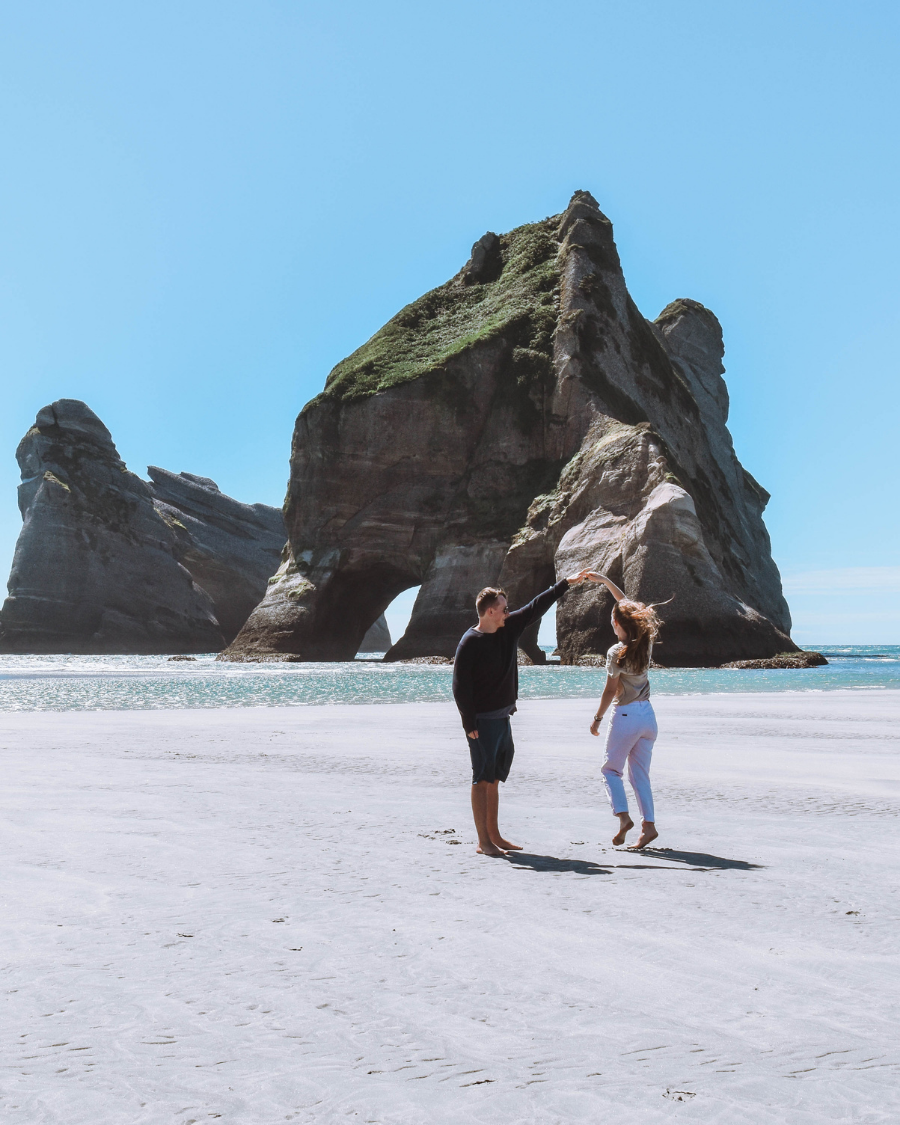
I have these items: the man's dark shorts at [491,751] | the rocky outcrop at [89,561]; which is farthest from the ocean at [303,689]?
the rocky outcrop at [89,561]

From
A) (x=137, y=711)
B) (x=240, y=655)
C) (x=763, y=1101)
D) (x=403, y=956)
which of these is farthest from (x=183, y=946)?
(x=240, y=655)

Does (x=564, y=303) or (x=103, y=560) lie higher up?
(x=564, y=303)

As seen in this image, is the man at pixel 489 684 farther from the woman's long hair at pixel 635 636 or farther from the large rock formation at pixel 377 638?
the large rock formation at pixel 377 638

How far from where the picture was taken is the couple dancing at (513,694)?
6168 mm

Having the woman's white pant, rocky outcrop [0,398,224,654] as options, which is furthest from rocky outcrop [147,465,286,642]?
the woman's white pant

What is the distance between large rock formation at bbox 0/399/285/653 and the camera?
88812 millimetres

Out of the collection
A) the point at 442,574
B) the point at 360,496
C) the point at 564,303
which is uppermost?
the point at 564,303

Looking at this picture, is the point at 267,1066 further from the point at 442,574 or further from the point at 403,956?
the point at 442,574

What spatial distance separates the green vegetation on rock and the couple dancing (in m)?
53.8

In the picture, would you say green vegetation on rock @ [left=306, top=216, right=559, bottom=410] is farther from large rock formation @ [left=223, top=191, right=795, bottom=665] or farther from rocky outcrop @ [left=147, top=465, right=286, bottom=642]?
rocky outcrop @ [left=147, top=465, right=286, bottom=642]

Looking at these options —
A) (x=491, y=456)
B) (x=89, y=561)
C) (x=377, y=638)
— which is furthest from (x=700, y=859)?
(x=377, y=638)

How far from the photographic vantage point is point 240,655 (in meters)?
59.4

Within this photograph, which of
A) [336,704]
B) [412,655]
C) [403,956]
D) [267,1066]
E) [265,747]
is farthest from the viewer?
[412,655]

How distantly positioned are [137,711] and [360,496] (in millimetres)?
43490
